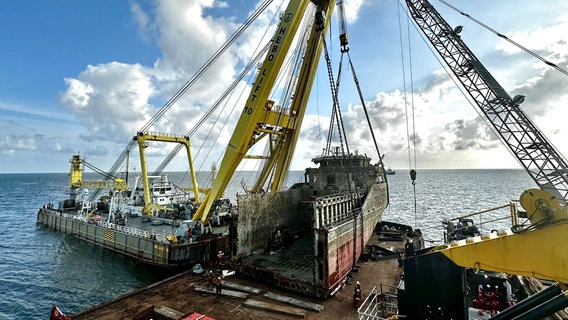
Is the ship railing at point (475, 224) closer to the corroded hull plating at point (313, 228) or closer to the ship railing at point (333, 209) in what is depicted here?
the corroded hull plating at point (313, 228)

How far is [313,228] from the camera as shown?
13.2 m

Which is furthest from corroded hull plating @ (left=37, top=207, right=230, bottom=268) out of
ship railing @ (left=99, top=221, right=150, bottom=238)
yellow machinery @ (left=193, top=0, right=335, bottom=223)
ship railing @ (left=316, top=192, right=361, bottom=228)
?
ship railing @ (left=316, top=192, right=361, bottom=228)

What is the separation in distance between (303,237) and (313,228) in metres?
8.85

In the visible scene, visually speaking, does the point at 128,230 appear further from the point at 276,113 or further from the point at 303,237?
the point at 276,113

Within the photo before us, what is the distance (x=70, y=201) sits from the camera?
45.1m

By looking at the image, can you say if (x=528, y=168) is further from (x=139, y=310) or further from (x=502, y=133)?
(x=139, y=310)

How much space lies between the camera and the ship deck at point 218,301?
11.0m

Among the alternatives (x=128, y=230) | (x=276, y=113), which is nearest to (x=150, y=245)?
(x=128, y=230)

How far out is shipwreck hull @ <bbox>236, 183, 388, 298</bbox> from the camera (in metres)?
12.7

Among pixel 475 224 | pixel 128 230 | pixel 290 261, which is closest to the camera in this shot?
pixel 290 261

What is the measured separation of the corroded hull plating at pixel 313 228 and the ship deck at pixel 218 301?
60 cm

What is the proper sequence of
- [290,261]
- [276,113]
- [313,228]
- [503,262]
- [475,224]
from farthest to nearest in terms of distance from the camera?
[276,113] < [475,224] < [290,261] < [313,228] < [503,262]

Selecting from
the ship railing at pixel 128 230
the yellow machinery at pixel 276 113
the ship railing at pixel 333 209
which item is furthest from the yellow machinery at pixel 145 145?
the ship railing at pixel 333 209

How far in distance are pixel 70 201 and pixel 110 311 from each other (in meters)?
44.3
